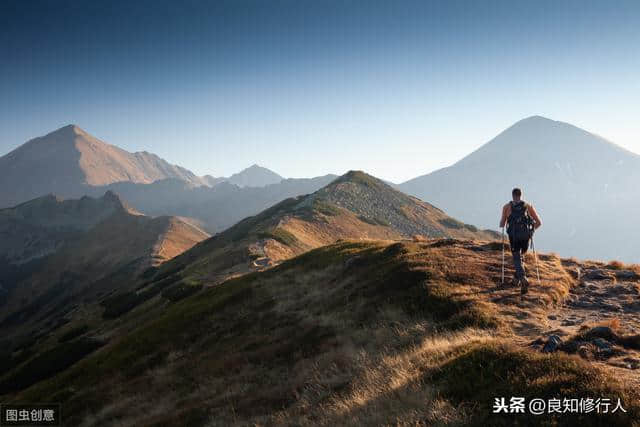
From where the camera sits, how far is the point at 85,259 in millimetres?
159375

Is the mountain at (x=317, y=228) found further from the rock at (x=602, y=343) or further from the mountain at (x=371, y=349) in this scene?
the rock at (x=602, y=343)

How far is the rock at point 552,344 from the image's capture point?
368 inches

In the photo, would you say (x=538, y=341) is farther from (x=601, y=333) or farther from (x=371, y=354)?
(x=371, y=354)

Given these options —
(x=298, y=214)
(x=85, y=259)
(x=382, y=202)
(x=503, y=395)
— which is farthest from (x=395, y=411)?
(x=85, y=259)

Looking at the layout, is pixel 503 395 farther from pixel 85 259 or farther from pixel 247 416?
pixel 85 259

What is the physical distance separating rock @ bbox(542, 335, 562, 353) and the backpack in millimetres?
6285

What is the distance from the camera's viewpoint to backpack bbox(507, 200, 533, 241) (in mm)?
15406

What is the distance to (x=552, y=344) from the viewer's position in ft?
31.3

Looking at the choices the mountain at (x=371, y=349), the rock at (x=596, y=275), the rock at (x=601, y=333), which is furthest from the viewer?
the rock at (x=596, y=275)

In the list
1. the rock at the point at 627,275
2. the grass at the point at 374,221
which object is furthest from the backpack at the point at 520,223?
the grass at the point at 374,221

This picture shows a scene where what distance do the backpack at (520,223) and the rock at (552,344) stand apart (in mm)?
6285

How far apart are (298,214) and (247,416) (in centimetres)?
7037

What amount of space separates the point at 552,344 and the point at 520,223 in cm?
724

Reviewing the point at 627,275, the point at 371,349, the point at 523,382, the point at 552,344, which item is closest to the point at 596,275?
the point at 627,275
